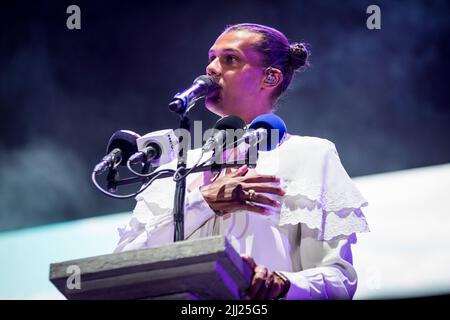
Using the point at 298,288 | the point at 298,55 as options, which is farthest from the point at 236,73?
the point at 298,288

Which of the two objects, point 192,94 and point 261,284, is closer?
point 261,284

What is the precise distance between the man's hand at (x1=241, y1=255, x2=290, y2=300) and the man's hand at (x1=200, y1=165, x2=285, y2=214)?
1.32 feet

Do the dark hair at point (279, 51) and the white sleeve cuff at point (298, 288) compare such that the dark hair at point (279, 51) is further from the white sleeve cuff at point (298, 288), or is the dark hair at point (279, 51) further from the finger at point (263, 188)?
the white sleeve cuff at point (298, 288)

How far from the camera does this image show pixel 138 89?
353 cm

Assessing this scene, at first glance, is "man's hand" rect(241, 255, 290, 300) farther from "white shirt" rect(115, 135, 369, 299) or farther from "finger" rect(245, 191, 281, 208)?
"finger" rect(245, 191, 281, 208)

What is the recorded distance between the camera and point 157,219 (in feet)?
7.58

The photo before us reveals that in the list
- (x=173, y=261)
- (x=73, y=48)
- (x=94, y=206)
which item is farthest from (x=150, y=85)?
(x=173, y=261)

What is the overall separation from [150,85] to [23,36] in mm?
701

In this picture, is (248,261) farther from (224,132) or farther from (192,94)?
(192,94)

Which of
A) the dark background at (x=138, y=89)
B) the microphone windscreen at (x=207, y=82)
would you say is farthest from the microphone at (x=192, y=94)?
the dark background at (x=138, y=89)

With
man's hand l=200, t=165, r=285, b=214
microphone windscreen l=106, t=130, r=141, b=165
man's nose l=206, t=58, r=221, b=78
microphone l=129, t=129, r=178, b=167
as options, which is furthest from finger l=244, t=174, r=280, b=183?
man's nose l=206, t=58, r=221, b=78

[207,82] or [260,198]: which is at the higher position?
[207,82]

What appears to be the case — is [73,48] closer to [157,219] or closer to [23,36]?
[23,36]

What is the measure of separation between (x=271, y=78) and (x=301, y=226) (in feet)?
2.59
